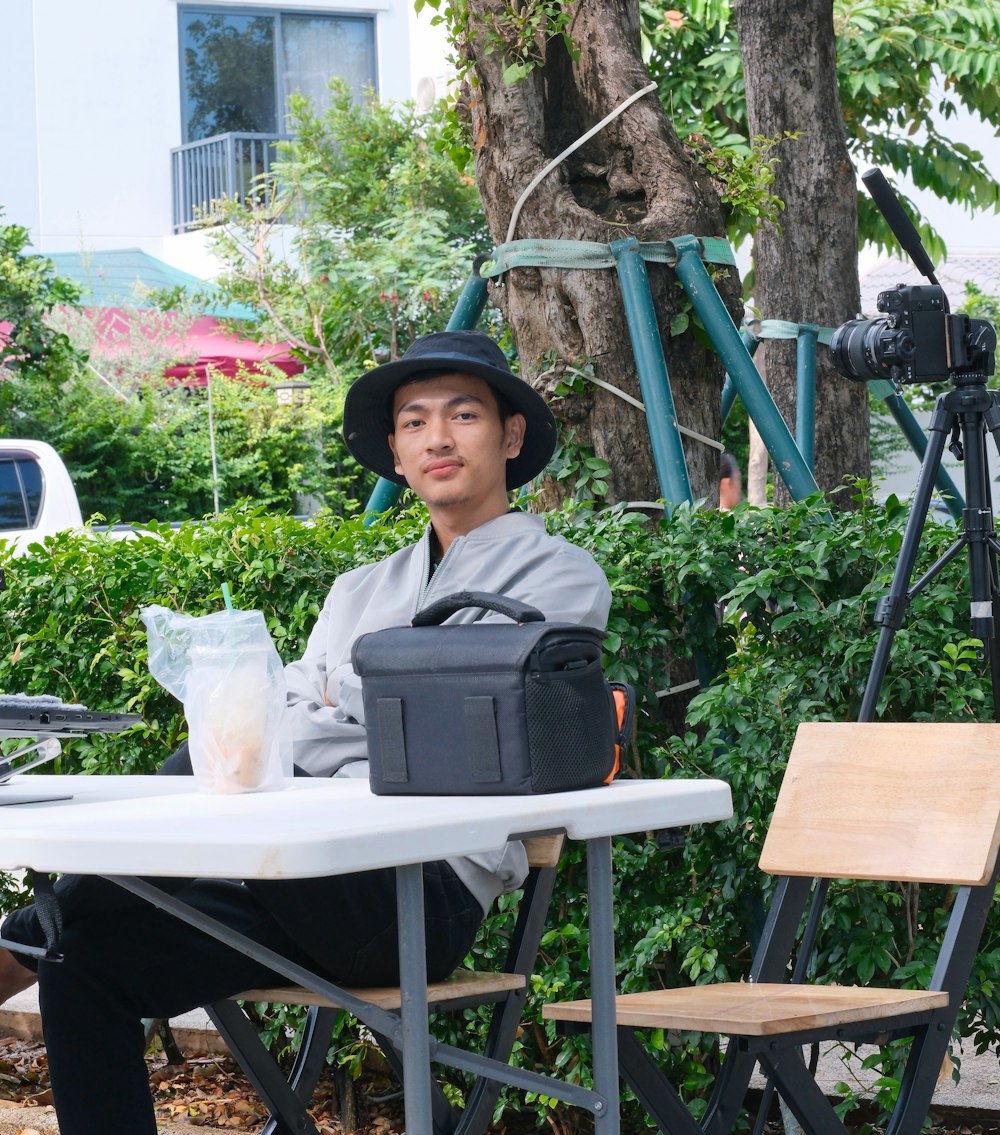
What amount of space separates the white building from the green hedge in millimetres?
16494

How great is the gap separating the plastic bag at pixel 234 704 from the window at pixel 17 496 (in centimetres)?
933

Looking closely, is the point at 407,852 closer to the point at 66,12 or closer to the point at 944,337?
the point at 944,337

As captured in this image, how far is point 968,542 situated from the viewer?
9.54 feet

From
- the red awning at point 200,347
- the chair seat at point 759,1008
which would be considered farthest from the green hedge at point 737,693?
the red awning at point 200,347

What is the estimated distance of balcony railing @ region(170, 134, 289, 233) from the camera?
19703 mm

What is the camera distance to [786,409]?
22.8ft

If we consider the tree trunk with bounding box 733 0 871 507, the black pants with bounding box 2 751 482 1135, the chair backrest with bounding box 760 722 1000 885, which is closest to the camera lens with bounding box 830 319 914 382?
the chair backrest with bounding box 760 722 1000 885

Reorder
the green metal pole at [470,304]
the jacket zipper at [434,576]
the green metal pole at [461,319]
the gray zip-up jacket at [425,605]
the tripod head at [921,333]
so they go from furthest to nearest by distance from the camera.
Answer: the green metal pole at [470,304] < the green metal pole at [461,319] < the tripod head at [921,333] < the jacket zipper at [434,576] < the gray zip-up jacket at [425,605]

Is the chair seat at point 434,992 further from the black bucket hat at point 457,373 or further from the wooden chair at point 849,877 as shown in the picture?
the black bucket hat at point 457,373

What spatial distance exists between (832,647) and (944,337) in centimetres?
78

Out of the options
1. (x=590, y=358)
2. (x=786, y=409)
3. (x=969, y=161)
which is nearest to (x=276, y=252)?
(x=969, y=161)

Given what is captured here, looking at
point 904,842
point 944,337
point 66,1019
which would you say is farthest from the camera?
point 944,337

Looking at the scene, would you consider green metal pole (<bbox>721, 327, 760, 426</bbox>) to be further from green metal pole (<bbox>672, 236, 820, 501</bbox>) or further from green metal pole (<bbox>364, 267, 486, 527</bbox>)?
green metal pole (<bbox>364, 267, 486, 527</bbox>)

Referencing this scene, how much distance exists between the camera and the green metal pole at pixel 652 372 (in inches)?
146
